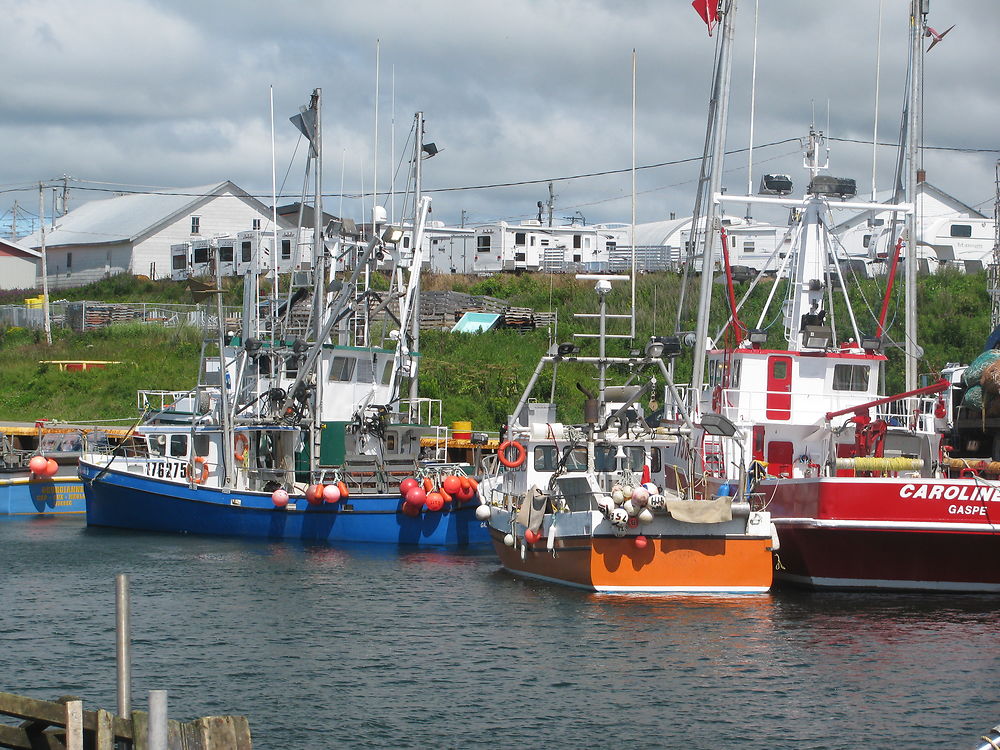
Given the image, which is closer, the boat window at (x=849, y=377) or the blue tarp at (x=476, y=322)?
the boat window at (x=849, y=377)

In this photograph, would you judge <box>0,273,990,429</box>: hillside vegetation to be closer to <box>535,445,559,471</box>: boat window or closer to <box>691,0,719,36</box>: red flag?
<box>691,0,719,36</box>: red flag

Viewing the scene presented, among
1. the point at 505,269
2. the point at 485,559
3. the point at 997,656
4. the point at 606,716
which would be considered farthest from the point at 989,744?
the point at 505,269

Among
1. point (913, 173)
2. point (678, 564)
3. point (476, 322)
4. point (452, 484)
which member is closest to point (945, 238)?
point (476, 322)

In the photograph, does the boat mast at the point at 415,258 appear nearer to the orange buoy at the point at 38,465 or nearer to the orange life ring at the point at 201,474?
the orange life ring at the point at 201,474

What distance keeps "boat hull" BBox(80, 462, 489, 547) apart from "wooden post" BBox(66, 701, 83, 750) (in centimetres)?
1956

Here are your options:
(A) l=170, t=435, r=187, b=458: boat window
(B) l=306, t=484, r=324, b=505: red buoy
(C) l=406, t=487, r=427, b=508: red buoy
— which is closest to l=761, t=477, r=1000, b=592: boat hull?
(C) l=406, t=487, r=427, b=508: red buoy

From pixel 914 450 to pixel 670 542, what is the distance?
7.16 metres

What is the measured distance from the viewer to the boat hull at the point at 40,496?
36.2 meters

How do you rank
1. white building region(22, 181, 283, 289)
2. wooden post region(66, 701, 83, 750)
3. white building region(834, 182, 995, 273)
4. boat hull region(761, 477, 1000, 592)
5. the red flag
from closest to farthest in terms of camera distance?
wooden post region(66, 701, 83, 750), boat hull region(761, 477, 1000, 592), the red flag, white building region(834, 182, 995, 273), white building region(22, 181, 283, 289)

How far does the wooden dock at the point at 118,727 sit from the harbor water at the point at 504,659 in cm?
376

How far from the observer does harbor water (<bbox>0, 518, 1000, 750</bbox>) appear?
1528cm

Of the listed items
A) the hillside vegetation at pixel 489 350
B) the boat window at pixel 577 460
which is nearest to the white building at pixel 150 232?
the hillside vegetation at pixel 489 350

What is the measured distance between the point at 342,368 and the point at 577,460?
36.2ft

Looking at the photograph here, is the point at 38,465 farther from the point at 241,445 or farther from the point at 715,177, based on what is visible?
the point at 715,177
